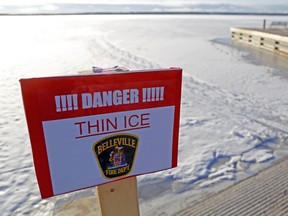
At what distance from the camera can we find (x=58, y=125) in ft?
3.82

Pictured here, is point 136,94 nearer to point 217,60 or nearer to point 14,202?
point 14,202

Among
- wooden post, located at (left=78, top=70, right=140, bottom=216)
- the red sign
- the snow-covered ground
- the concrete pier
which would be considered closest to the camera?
the red sign

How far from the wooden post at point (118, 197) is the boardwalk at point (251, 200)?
111cm

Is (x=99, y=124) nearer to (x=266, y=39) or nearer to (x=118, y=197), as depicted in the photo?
(x=118, y=197)

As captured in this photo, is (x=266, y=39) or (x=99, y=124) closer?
(x=99, y=124)

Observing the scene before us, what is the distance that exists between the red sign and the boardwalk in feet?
4.55

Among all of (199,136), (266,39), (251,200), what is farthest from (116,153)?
(266,39)

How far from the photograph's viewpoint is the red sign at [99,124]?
1.12m

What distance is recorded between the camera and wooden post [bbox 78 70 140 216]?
145cm

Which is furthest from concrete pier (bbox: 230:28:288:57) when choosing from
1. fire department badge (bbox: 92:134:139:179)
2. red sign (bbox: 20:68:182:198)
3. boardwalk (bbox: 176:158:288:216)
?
fire department badge (bbox: 92:134:139:179)

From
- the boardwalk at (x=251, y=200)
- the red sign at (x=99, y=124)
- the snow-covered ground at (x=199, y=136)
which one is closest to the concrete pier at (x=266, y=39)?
the snow-covered ground at (x=199, y=136)

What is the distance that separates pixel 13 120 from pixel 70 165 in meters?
3.93

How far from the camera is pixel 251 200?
2592 millimetres

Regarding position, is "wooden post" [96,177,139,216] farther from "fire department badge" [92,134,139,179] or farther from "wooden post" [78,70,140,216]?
"fire department badge" [92,134,139,179]
